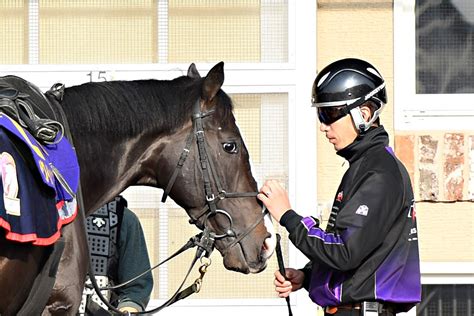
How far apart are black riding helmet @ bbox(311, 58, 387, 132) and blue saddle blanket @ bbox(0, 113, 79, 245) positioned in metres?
0.89

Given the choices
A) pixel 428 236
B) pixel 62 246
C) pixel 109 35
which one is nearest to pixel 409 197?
pixel 62 246

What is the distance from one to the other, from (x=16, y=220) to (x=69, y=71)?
297cm

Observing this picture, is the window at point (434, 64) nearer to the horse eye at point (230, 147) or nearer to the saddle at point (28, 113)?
the horse eye at point (230, 147)

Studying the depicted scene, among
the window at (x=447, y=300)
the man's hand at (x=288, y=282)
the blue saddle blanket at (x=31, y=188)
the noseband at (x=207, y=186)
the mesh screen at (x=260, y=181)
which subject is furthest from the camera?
the window at (x=447, y=300)

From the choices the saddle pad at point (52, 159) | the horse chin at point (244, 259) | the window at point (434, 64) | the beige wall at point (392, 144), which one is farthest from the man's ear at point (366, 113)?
the window at point (434, 64)

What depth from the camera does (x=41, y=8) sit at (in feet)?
22.4

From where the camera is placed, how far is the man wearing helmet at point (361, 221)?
13.1 feet

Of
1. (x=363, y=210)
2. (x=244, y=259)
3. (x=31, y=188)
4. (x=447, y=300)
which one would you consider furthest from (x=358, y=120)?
(x=447, y=300)

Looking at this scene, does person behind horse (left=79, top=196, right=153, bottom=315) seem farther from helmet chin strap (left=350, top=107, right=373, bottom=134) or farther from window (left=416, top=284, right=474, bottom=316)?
window (left=416, top=284, right=474, bottom=316)

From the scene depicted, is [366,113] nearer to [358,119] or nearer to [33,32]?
[358,119]

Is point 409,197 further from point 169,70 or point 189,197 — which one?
point 169,70

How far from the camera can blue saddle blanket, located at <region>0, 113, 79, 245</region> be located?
3791mm

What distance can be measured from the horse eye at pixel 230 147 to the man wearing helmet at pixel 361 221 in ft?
1.59

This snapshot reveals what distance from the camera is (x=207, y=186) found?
4.62m
